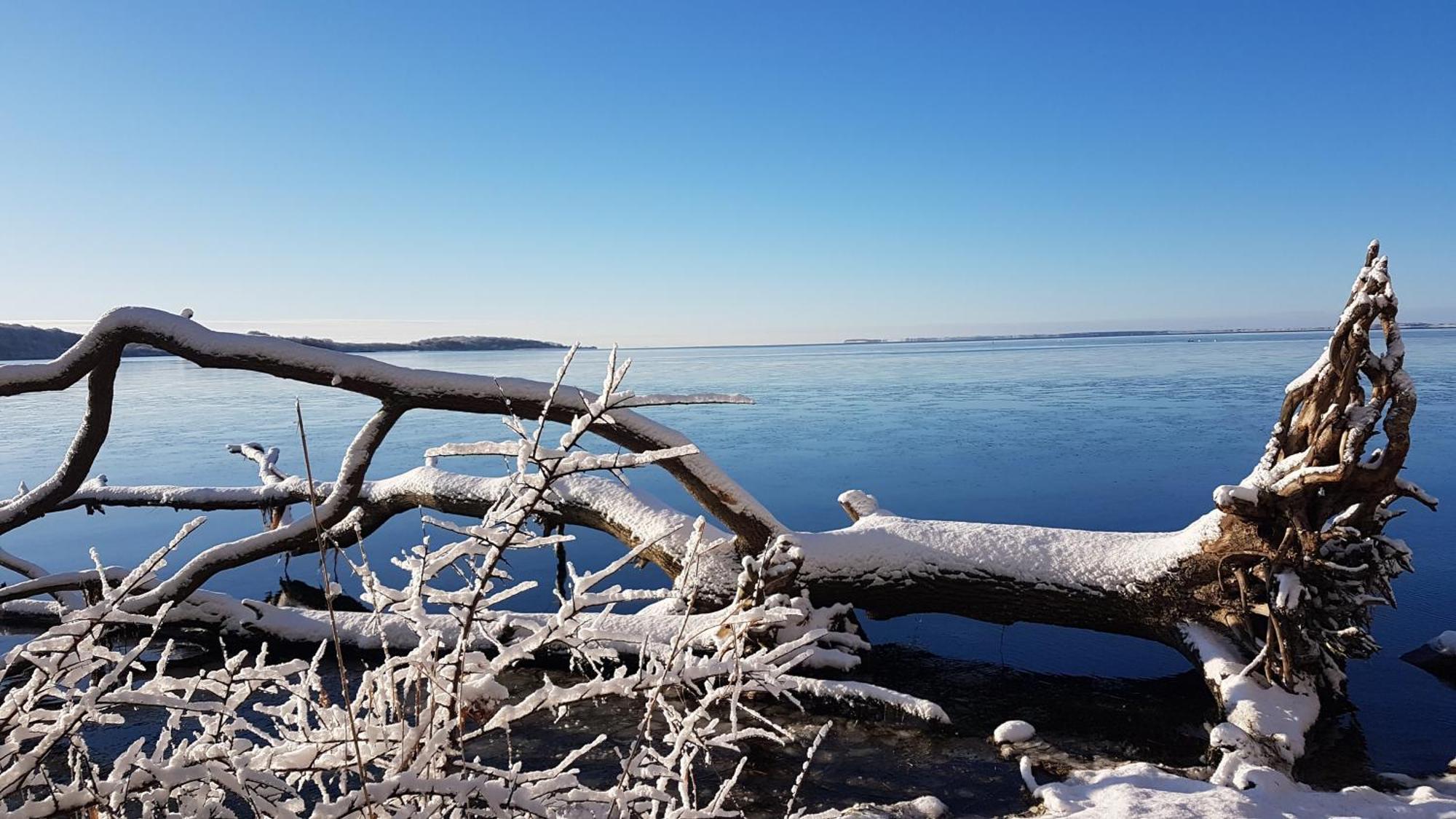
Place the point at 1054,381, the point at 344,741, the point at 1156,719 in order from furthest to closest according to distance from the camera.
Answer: the point at 1054,381 < the point at 1156,719 < the point at 344,741

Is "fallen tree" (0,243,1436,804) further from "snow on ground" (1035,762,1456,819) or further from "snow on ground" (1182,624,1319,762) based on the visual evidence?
"snow on ground" (1035,762,1456,819)

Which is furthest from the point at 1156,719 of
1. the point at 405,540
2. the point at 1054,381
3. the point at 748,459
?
the point at 1054,381

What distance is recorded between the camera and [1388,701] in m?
4.86

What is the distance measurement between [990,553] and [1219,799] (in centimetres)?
223

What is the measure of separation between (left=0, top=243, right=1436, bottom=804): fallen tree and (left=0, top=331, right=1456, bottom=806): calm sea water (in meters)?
0.45

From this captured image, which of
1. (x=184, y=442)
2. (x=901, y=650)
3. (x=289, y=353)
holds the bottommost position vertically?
(x=901, y=650)

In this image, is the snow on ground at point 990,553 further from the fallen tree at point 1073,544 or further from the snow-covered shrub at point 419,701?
the snow-covered shrub at point 419,701

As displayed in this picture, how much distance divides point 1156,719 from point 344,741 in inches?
197

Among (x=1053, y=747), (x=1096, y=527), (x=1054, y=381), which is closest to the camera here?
(x=1053, y=747)

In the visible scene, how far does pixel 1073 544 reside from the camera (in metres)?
5.67

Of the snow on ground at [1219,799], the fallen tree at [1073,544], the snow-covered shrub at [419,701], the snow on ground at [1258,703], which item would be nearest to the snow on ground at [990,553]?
the fallen tree at [1073,544]

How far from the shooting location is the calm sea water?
5180 mm

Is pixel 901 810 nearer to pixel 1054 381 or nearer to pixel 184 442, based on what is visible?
pixel 184 442

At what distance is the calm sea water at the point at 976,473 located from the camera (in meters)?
5.18
